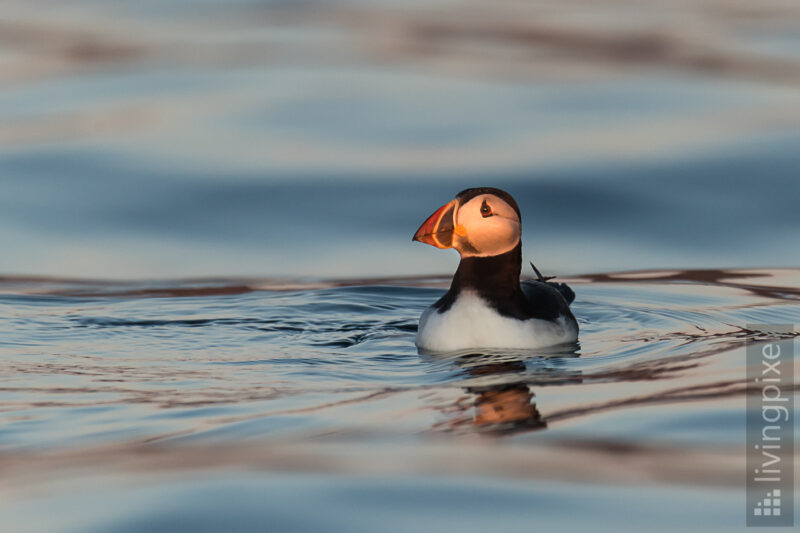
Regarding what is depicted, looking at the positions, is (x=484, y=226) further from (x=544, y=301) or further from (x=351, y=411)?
(x=351, y=411)

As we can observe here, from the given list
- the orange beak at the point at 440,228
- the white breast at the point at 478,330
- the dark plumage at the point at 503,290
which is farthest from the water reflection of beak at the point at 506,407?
the orange beak at the point at 440,228

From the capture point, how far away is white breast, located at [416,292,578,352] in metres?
5.69

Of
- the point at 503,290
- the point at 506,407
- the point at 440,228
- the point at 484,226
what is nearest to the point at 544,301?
the point at 503,290

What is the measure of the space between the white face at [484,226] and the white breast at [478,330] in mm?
244

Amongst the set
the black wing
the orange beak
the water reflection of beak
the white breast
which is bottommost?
the water reflection of beak

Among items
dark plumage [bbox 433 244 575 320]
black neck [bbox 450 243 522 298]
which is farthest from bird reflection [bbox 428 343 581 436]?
black neck [bbox 450 243 522 298]

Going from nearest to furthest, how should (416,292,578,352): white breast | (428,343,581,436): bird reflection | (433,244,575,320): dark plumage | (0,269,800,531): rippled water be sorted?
1. (0,269,800,531): rippled water
2. (428,343,581,436): bird reflection
3. (416,292,578,352): white breast
4. (433,244,575,320): dark plumage

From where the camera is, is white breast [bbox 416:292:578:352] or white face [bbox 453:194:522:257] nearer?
white breast [bbox 416:292:578:352]

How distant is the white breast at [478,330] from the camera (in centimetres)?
569

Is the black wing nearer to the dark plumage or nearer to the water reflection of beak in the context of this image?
the dark plumage

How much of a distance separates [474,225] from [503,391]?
120 cm

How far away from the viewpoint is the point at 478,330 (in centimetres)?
571

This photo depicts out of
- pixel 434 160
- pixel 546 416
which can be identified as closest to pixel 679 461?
pixel 546 416

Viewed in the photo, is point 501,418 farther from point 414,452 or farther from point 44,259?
point 44,259
